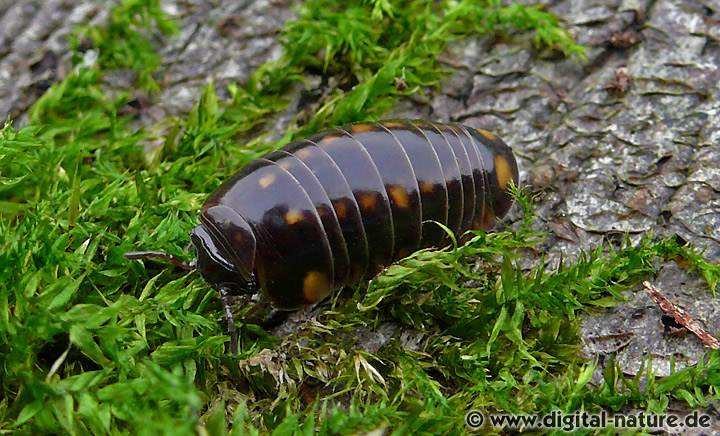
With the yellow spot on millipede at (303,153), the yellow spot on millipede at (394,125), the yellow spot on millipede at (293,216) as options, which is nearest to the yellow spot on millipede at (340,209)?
the yellow spot on millipede at (293,216)

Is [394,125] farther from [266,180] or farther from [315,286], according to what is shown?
[315,286]

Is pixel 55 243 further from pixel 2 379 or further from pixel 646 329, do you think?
pixel 646 329

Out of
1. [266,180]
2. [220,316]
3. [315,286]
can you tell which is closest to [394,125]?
[266,180]

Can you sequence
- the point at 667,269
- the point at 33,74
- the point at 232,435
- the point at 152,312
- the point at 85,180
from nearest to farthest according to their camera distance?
1. the point at 232,435
2. the point at 152,312
3. the point at 667,269
4. the point at 85,180
5. the point at 33,74

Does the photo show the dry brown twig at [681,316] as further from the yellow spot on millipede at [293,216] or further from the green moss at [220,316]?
the yellow spot on millipede at [293,216]

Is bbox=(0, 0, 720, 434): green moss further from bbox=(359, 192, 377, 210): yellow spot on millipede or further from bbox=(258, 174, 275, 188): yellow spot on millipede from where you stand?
bbox=(258, 174, 275, 188): yellow spot on millipede

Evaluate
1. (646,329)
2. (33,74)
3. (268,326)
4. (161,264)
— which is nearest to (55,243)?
(161,264)
